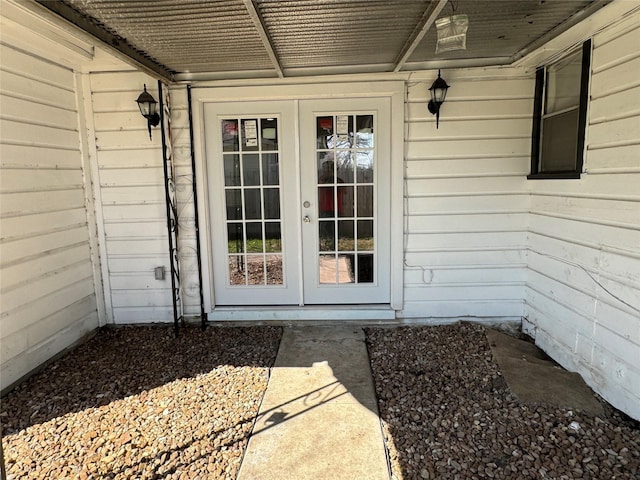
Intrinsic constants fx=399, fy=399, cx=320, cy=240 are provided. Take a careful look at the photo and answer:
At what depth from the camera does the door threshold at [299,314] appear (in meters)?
3.66

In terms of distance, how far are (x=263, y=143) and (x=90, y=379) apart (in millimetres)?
2275

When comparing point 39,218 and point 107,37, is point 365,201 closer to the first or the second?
point 107,37

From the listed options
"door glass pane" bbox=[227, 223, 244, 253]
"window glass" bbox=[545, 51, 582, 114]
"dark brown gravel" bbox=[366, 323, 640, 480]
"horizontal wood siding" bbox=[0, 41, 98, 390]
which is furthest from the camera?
"door glass pane" bbox=[227, 223, 244, 253]

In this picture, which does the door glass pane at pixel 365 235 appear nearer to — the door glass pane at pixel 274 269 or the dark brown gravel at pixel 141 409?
the door glass pane at pixel 274 269

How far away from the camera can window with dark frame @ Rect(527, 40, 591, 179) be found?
2656mm

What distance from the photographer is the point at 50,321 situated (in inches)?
120

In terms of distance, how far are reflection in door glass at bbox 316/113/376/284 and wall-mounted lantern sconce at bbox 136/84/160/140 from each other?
138cm

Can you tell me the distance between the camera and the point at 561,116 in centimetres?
297

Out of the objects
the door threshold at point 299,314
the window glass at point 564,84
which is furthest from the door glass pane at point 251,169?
the window glass at point 564,84

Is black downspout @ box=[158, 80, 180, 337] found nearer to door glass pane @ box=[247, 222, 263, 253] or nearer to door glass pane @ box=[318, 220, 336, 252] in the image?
door glass pane @ box=[247, 222, 263, 253]

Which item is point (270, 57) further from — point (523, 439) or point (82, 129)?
point (523, 439)

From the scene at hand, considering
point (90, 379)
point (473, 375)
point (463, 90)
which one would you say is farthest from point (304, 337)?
point (463, 90)

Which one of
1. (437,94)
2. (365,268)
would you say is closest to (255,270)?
(365,268)

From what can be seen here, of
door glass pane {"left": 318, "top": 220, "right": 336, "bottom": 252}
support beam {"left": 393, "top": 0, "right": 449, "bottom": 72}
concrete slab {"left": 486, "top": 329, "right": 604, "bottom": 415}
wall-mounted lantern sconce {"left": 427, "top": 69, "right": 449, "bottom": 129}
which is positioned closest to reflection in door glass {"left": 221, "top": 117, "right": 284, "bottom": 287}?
door glass pane {"left": 318, "top": 220, "right": 336, "bottom": 252}
